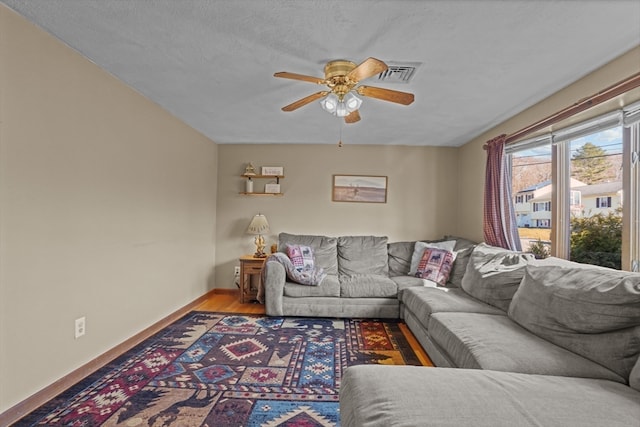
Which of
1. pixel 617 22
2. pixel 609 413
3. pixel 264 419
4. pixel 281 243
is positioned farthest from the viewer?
pixel 281 243

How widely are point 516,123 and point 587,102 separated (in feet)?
3.39

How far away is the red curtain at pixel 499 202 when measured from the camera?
328cm

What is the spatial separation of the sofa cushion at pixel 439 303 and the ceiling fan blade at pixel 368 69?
6.27 ft

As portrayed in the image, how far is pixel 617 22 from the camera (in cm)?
173

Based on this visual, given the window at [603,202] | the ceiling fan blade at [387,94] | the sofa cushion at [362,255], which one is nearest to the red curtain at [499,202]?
the window at [603,202]

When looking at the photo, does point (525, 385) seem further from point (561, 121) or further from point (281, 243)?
point (281, 243)

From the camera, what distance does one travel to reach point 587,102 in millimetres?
2275

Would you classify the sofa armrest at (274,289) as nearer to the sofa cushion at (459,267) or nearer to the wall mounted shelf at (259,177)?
the wall mounted shelf at (259,177)

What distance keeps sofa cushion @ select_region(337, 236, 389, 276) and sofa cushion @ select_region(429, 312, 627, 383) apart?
1.86 meters

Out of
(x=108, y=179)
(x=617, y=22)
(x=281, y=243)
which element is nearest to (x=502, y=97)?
(x=617, y=22)

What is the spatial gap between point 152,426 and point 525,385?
192 cm

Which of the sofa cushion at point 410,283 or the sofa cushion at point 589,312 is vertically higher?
the sofa cushion at point 589,312

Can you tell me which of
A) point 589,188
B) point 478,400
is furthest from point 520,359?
point 589,188

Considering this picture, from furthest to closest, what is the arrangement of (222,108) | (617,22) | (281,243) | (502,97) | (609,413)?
(281,243), (222,108), (502,97), (617,22), (609,413)
